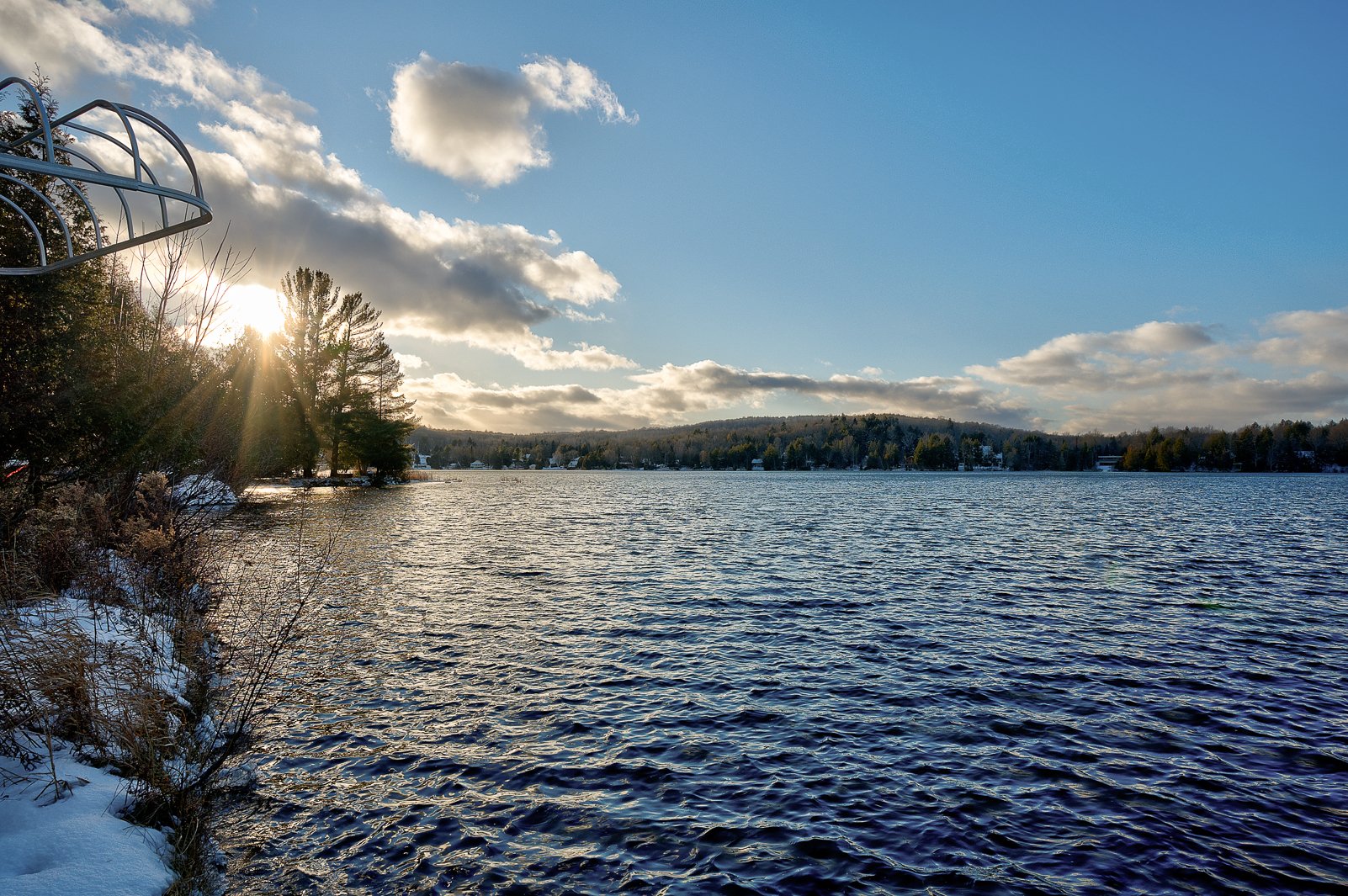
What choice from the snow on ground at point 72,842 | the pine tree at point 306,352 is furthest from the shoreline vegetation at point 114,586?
the pine tree at point 306,352

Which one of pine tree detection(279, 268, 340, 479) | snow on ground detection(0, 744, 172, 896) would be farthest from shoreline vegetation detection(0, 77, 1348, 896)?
pine tree detection(279, 268, 340, 479)

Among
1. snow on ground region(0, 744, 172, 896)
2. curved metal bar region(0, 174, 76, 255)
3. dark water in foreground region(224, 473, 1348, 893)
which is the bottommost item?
dark water in foreground region(224, 473, 1348, 893)

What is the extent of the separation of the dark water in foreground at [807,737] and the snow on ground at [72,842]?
1.06 meters

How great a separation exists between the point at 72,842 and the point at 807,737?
364 inches

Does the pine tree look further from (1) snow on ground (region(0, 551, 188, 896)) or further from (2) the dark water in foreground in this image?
(1) snow on ground (region(0, 551, 188, 896))

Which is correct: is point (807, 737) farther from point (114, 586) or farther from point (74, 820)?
point (114, 586)

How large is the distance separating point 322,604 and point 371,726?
9652 millimetres

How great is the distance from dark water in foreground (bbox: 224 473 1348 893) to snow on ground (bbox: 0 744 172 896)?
1059mm

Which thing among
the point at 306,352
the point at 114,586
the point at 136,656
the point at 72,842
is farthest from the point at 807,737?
the point at 306,352

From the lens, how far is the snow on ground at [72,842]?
5762 mm

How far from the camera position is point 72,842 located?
6.24 meters

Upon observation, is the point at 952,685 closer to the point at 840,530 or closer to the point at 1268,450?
the point at 840,530

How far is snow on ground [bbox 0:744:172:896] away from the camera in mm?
5762

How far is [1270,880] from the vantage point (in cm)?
721
